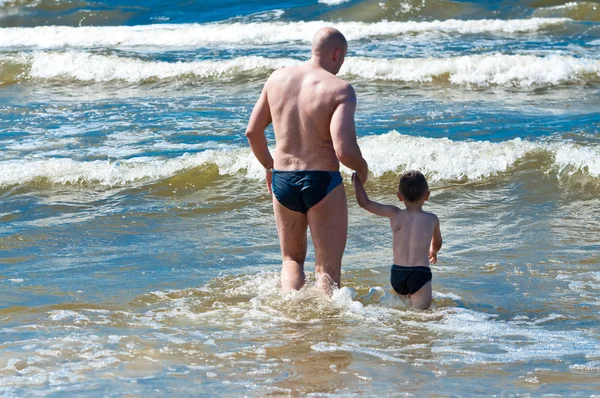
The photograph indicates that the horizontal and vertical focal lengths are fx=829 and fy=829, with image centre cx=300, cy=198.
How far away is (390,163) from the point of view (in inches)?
371

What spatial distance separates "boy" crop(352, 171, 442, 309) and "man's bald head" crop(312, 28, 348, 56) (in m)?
0.97

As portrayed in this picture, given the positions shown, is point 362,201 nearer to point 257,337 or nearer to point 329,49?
point 329,49

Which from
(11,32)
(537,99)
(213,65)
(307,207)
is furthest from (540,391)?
(11,32)

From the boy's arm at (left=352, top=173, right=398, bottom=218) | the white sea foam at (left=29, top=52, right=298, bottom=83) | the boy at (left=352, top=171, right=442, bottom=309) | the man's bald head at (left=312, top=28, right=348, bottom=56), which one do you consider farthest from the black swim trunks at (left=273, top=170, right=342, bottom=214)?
the white sea foam at (left=29, top=52, right=298, bottom=83)

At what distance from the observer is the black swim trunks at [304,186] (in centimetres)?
491

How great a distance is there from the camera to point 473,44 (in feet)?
60.8

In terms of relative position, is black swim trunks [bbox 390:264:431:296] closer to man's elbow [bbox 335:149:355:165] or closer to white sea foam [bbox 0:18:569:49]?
man's elbow [bbox 335:149:355:165]

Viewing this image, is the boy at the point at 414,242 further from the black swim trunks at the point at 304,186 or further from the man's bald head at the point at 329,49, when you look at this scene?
the man's bald head at the point at 329,49

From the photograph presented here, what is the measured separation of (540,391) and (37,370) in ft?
8.10

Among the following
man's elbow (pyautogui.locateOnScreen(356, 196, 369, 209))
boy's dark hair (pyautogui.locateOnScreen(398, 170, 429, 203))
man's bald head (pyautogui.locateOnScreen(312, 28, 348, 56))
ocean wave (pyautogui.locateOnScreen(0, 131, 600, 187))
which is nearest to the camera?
man's bald head (pyautogui.locateOnScreen(312, 28, 348, 56))

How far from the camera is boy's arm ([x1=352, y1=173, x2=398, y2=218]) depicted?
4.96m

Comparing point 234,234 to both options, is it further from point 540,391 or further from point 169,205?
point 540,391

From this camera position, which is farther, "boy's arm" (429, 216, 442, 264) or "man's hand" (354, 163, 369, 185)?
"boy's arm" (429, 216, 442, 264)

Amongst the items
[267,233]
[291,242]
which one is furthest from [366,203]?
[267,233]
